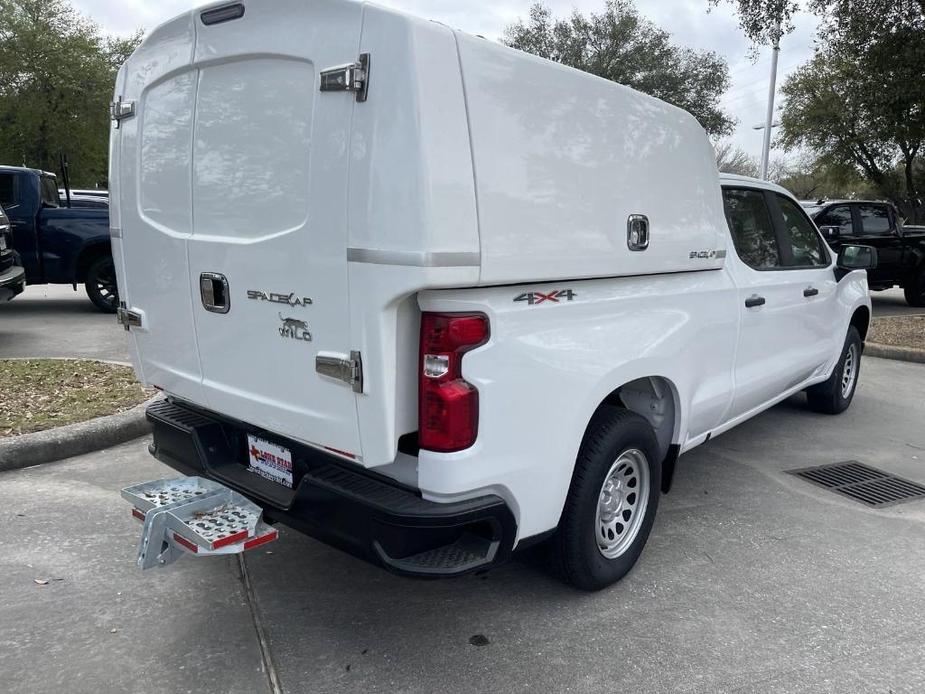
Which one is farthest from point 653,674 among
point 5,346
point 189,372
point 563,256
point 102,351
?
point 5,346

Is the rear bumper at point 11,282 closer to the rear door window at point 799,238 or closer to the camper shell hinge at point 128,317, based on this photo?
the camper shell hinge at point 128,317

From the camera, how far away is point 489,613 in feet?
10.1

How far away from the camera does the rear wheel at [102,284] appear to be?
10008mm

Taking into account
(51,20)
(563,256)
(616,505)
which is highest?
(51,20)

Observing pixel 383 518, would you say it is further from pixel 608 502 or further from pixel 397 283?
pixel 608 502

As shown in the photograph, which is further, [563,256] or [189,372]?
[189,372]

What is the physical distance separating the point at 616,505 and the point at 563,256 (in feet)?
4.06

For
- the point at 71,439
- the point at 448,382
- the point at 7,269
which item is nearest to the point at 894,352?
the point at 448,382

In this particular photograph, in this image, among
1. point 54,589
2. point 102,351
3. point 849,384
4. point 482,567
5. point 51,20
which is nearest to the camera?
point 482,567

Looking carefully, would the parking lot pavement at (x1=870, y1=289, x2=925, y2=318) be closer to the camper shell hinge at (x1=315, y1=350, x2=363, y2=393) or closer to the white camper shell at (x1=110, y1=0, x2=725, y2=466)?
the white camper shell at (x1=110, y1=0, x2=725, y2=466)

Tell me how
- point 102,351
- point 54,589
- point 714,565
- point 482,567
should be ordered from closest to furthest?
1. point 482,567
2. point 54,589
3. point 714,565
4. point 102,351

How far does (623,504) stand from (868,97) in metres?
14.4

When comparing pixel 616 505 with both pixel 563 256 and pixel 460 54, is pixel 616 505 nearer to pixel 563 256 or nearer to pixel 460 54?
pixel 563 256

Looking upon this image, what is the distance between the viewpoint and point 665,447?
372 cm
